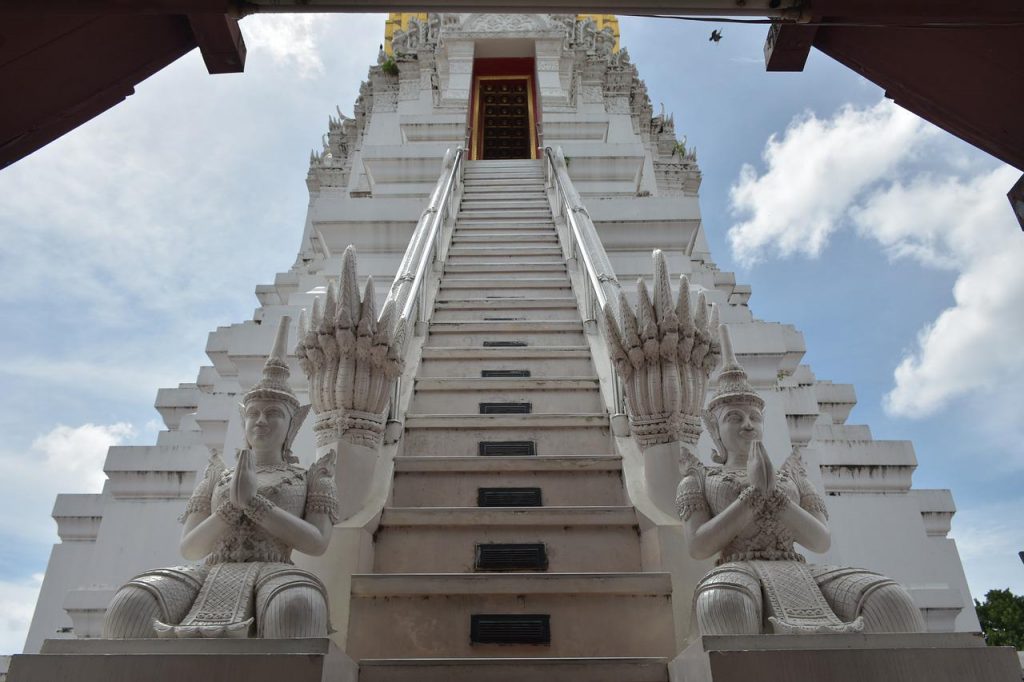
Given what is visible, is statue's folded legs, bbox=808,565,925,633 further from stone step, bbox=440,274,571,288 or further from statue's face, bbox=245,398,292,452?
stone step, bbox=440,274,571,288

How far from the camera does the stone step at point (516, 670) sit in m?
2.66

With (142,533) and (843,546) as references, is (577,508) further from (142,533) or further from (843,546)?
(142,533)

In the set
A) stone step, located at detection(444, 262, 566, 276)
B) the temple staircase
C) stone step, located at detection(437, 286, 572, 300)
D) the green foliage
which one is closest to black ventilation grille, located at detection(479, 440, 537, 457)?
the temple staircase

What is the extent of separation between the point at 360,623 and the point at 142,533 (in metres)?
3.46

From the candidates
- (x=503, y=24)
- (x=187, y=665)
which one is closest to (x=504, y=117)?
(x=503, y=24)

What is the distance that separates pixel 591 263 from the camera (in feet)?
18.9

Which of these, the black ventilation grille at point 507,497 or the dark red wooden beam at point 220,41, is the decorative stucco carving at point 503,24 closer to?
the black ventilation grille at point 507,497

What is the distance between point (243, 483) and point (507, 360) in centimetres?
316

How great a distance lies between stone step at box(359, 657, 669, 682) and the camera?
266 centimetres

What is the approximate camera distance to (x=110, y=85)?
2.64 metres

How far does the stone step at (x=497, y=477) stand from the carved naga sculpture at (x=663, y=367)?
0.42m

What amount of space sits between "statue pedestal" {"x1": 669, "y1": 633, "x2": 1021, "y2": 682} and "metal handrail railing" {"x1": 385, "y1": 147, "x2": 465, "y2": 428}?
8.09 feet

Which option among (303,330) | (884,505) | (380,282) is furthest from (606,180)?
(303,330)

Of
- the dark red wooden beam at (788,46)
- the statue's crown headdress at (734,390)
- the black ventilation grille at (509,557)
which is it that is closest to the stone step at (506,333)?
the black ventilation grille at (509,557)
